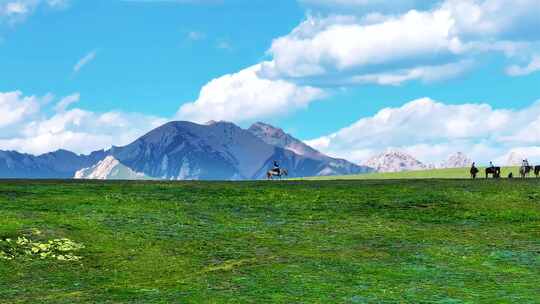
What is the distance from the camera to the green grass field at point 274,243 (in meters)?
31.9

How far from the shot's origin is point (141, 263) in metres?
37.4

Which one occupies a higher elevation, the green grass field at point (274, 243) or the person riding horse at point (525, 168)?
the person riding horse at point (525, 168)

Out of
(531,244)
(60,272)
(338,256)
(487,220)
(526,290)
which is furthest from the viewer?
(487,220)

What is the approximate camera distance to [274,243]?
43.0 metres

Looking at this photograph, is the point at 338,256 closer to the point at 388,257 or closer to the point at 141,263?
the point at 388,257

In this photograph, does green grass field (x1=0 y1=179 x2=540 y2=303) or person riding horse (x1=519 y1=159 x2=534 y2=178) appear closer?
green grass field (x1=0 y1=179 x2=540 y2=303)

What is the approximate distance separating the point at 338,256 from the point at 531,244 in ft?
43.6

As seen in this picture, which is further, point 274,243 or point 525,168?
point 525,168

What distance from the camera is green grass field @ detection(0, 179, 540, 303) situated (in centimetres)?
3189

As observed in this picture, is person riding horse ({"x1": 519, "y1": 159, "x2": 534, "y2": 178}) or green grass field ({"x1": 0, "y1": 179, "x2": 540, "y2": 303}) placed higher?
person riding horse ({"x1": 519, "y1": 159, "x2": 534, "y2": 178})

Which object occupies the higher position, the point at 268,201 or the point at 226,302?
the point at 268,201

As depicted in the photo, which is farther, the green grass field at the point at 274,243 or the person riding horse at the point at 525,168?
the person riding horse at the point at 525,168

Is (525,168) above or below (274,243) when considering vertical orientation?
above

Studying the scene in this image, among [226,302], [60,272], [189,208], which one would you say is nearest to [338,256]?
[226,302]
